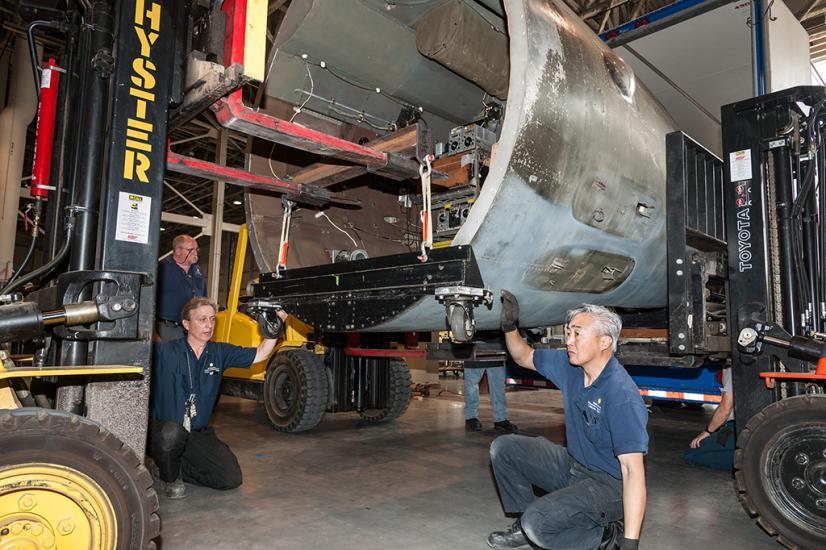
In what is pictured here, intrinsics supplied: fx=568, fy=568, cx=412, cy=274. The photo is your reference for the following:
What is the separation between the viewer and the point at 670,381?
6.12 m

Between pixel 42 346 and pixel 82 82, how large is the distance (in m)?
1.23

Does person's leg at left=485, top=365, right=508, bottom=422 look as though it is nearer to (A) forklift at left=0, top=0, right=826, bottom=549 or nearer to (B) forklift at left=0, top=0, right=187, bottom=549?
(A) forklift at left=0, top=0, right=826, bottom=549

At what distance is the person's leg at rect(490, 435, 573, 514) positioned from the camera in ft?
10.0

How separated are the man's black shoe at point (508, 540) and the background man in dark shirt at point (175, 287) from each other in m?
3.32

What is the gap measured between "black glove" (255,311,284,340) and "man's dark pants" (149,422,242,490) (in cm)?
85

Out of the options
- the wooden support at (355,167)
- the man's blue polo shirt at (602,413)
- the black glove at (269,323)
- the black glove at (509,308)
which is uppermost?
the wooden support at (355,167)

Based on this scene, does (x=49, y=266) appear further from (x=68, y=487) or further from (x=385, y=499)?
(x=385, y=499)

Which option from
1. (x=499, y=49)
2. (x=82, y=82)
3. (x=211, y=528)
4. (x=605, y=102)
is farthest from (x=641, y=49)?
(x=211, y=528)

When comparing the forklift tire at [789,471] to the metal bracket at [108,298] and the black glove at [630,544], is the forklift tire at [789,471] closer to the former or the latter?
the black glove at [630,544]

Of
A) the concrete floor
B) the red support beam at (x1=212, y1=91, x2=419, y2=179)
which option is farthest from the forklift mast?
the red support beam at (x1=212, y1=91, x2=419, y2=179)

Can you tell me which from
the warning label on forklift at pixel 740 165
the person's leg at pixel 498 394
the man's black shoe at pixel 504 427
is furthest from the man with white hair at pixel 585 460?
the person's leg at pixel 498 394

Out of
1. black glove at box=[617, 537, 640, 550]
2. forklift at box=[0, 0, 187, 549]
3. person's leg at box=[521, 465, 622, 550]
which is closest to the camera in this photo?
forklift at box=[0, 0, 187, 549]

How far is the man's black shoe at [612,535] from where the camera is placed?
2.70m

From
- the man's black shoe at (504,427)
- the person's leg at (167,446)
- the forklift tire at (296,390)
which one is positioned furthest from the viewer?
the man's black shoe at (504,427)
